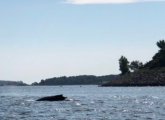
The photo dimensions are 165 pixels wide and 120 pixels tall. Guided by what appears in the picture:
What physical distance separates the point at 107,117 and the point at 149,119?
5.54 metres

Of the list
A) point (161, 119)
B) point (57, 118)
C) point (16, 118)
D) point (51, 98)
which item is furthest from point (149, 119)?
point (51, 98)

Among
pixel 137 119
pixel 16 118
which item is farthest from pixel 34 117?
pixel 137 119

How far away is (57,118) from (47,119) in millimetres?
1456

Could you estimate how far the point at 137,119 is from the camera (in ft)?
204

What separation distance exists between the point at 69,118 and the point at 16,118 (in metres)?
5.94

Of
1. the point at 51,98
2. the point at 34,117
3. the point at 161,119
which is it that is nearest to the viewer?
the point at 161,119

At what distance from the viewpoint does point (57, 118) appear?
6525 cm

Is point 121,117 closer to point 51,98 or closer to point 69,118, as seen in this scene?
point 69,118

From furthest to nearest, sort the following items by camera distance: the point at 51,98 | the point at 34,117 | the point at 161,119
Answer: the point at 51,98 → the point at 34,117 → the point at 161,119

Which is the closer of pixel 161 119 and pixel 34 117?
pixel 161 119

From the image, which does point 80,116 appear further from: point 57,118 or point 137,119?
point 137,119

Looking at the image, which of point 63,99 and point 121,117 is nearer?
point 121,117

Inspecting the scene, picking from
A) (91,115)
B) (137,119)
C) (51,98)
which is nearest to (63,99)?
(51,98)

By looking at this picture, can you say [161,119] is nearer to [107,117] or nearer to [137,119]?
[137,119]
